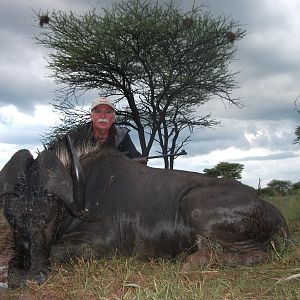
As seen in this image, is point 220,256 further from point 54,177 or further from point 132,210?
point 54,177

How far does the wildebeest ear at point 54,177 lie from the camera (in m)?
3.41

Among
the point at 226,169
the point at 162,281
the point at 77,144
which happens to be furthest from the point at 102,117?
the point at 226,169

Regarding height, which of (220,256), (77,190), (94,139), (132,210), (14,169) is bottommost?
(220,256)

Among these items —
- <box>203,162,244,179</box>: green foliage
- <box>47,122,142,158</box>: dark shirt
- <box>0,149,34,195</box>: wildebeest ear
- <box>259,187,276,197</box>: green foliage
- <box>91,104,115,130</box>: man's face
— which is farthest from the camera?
<box>203,162,244,179</box>: green foliage

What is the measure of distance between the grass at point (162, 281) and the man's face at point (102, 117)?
135 centimetres

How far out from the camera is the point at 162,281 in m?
3.04

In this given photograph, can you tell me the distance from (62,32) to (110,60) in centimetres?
166

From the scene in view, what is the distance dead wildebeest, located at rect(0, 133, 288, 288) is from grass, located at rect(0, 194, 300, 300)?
0.12 meters

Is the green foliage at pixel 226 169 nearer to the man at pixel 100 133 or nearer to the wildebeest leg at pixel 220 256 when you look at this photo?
the man at pixel 100 133

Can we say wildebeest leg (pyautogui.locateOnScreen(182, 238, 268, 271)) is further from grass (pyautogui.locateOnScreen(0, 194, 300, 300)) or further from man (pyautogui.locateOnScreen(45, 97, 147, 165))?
man (pyautogui.locateOnScreen(45, 97, 147, 165))

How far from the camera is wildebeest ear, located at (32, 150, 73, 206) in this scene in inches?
134

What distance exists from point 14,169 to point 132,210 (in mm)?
917

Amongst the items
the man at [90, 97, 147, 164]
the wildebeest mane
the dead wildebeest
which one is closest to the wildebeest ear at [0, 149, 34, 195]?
the dead wildebeest

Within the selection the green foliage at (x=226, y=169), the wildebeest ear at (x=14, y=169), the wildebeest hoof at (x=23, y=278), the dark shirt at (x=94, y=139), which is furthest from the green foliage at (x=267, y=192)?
the wildebeest hoof at (x=23, y=278)
